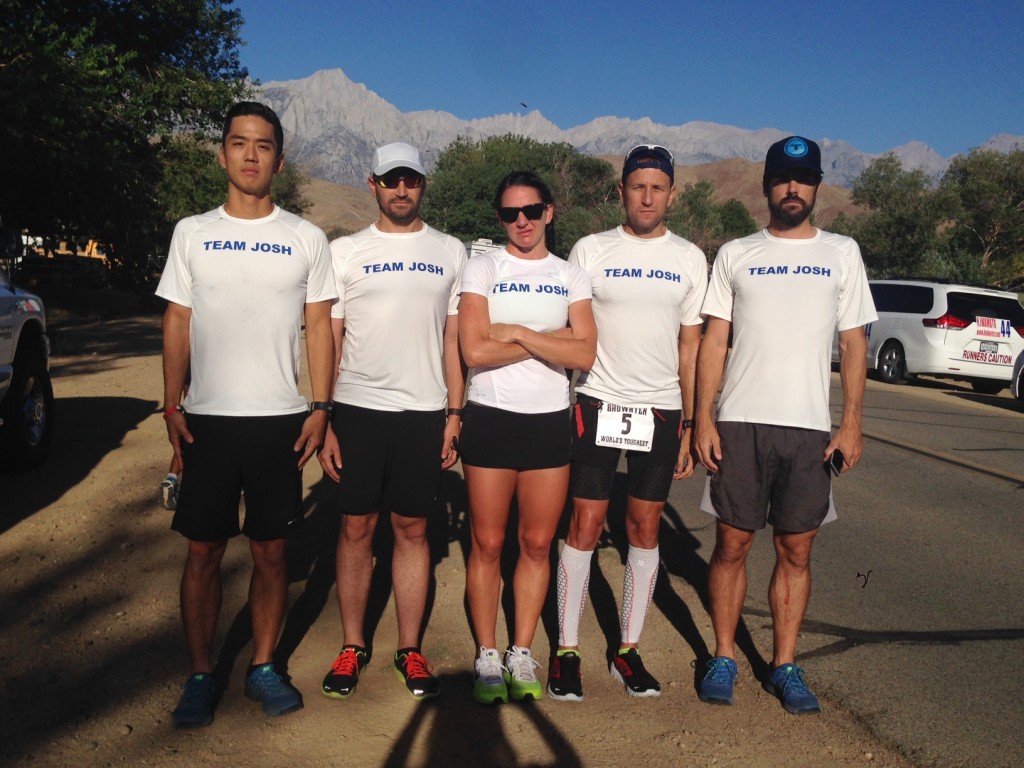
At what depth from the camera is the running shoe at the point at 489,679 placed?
3729 mm

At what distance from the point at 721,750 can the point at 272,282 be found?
97.4 inches

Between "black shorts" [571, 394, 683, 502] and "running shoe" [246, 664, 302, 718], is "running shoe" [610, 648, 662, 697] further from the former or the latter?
"running shoe" [246, 664, 302, 718]

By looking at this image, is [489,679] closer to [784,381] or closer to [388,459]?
[388,459]

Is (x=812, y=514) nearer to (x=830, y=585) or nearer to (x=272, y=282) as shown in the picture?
(x=830, y=585)

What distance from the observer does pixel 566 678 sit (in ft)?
12.6

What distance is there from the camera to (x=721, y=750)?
3455mm

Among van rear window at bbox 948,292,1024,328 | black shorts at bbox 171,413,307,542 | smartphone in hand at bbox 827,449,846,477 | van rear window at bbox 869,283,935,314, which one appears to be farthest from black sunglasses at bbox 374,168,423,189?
van rear window at bbox 948,292,1024,328

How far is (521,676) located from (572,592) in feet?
1.40

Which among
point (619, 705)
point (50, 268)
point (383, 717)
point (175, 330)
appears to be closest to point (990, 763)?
point (619, 705)

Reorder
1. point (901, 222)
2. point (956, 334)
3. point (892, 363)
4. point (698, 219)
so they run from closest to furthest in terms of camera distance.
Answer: point (956, 334) → point (892, 363) → point (901, 222) → point (698, 219)

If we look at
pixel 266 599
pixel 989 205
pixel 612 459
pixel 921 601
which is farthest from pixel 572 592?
pixel 989 205

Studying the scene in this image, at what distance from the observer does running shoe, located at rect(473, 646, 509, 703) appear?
147 inches

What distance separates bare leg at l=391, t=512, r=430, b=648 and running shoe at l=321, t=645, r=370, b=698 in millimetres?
199

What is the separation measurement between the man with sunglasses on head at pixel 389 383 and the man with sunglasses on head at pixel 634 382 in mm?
592
